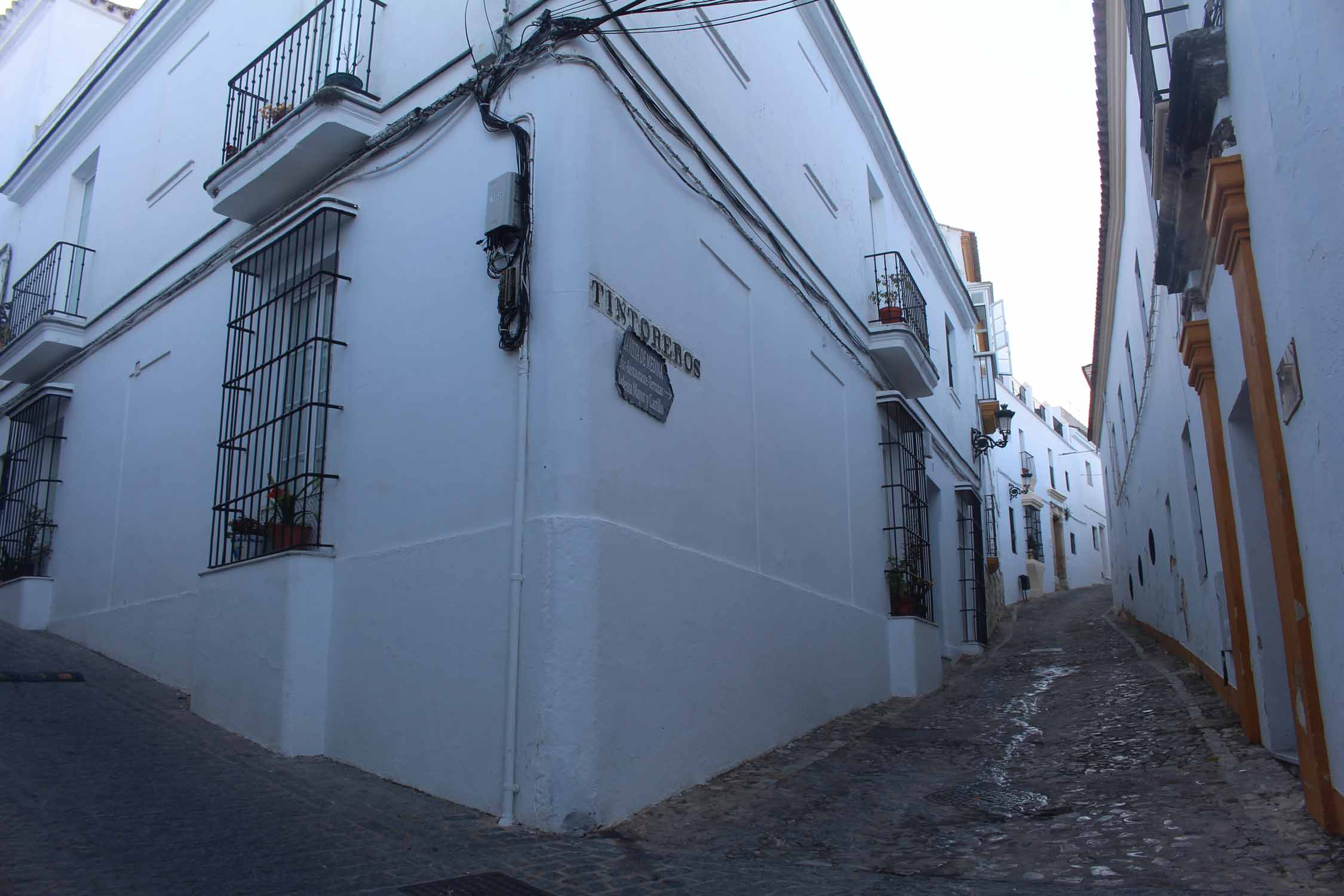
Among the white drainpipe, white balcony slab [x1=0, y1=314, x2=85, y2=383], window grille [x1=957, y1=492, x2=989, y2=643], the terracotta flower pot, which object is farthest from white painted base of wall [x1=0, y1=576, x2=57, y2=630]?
window grille [x1=957, y1=492, x2=989, y2=643]

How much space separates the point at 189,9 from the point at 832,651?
27.7ft

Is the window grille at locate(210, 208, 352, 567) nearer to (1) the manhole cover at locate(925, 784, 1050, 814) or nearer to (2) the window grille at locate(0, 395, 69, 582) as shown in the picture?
(2) the window grille at locate(0, 395, 69, 582)

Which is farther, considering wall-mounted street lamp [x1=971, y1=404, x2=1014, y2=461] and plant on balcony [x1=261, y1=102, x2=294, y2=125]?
wall-mounted street lamp [x1=971, y1=404, x2=1014, y2=461]

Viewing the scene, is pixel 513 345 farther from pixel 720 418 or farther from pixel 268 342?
pixel 268 342

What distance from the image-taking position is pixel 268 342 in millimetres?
7449

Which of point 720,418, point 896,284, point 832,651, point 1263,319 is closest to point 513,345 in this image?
point 720,418

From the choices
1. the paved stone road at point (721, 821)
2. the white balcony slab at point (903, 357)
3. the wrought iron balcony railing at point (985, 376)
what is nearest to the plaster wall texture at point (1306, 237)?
the paved stone road at point (721, 821)

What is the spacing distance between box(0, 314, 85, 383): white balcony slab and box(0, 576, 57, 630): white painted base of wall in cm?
230

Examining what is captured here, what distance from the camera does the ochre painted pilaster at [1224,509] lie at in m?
6.18

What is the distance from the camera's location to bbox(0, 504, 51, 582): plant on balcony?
977cm

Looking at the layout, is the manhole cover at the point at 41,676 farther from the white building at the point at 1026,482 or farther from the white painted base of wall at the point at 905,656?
the white building at the point at 1026,482

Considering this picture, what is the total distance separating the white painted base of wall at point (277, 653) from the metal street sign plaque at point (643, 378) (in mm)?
2185

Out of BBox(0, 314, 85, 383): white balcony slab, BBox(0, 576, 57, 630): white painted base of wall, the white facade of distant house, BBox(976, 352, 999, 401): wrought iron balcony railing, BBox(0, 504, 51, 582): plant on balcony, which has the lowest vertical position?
BBox(0, 576, 57, 630): white painted base of wall

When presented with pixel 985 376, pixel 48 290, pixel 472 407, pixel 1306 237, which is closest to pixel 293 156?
pixel 472 407
